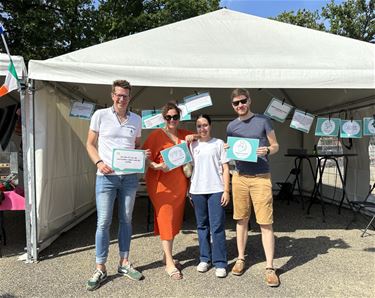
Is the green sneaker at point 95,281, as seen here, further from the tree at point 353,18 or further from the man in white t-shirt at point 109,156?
the tree at point 353,18

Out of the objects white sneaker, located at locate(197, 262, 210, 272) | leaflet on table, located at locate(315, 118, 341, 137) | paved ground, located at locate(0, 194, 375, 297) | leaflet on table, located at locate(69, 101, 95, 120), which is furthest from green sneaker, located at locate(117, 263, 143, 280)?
leaflet on table, located at locate(315, 118, 341, 137)

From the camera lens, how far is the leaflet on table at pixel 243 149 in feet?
10.8

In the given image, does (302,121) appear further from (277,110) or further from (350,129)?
(350,129)

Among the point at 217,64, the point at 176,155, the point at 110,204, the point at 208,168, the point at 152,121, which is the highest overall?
the point at 217,64

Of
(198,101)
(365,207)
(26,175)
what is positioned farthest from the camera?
(365,207)

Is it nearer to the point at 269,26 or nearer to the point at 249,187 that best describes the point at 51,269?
the point at 249,187

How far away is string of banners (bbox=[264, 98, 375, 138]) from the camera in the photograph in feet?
14.2

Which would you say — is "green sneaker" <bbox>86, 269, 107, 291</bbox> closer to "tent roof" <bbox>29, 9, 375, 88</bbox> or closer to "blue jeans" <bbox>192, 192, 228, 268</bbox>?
"blue jeans" <bbox>192, 192, 228, 268</bbox>

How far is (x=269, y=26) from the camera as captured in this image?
5.95 m

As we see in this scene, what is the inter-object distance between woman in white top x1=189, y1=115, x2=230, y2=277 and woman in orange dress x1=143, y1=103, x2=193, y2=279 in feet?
0.49

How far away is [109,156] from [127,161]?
166 mm

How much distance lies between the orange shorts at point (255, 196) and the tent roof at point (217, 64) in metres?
1.14

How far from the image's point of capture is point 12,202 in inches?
161

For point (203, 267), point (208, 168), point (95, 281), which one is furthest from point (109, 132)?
point (203, 267)
